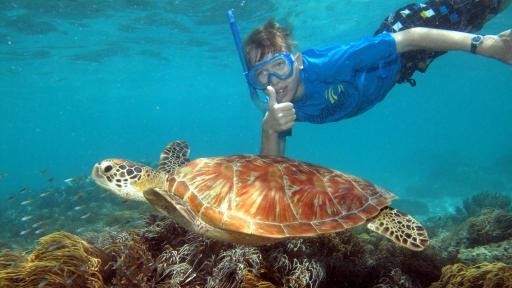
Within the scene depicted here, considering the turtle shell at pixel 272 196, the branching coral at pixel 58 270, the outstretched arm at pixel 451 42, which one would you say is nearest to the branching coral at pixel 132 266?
A: the branching coral at pixel 58 270

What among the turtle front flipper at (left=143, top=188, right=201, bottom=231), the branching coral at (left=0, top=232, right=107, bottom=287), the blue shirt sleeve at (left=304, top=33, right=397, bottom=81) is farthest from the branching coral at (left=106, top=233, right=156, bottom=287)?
the blue shirt sleeve at (left=304, top=33, right=397, bottom=81)

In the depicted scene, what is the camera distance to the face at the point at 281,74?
17.0 ft

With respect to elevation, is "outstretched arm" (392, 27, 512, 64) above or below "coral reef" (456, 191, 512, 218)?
above

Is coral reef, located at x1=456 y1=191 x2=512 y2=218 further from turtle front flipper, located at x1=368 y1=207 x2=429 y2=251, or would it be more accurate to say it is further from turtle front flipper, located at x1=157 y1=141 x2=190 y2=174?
turtle front flipper, located at x1=157 y1=141 x2=190 y2=174

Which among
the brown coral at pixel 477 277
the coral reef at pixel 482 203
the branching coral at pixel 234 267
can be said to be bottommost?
the coral reef at pixel 482 203

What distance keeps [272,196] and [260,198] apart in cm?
13

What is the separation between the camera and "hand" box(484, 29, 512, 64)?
13.4 feet

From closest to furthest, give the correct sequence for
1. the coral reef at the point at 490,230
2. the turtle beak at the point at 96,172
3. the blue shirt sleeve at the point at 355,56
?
1. the turtle beak at the point at 96,172
2. the blue shirt sleeve at the point at 355,56
3. the coral reef at the point at 490,230

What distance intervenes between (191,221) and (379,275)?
2.01 metres

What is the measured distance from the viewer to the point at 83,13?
1891 centimetres

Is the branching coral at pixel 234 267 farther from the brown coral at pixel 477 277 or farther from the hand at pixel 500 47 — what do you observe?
the hand at pixel 500 47

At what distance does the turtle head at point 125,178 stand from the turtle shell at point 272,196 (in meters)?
0.26

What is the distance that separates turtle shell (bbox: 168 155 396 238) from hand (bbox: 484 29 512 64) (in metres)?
2.30

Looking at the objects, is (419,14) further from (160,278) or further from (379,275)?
(160,278)
